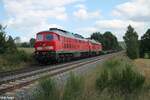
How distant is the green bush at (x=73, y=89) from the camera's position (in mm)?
10016

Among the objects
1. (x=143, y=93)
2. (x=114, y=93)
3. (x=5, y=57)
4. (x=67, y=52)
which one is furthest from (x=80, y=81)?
(x=67, y=52)

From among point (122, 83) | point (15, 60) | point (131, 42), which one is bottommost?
point (122, 83)

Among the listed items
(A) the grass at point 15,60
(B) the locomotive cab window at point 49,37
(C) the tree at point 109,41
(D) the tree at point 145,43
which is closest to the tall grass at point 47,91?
(A) the grass at point 15,60

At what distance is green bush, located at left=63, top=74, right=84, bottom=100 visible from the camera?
10.0 m

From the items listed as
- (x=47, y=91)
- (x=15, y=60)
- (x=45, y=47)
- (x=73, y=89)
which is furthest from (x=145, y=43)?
(x=47, y=91)

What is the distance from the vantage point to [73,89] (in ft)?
36.8

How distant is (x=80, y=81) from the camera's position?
12.2 m

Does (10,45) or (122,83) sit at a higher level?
(10,45)

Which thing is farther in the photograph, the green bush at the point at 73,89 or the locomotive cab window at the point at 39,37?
the locomotive cab window at the point at 39,37

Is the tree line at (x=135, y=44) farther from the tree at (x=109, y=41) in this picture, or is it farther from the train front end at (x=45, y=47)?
the train front end at (x=45, y=47)

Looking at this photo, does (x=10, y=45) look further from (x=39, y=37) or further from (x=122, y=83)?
(x=122, y=83)

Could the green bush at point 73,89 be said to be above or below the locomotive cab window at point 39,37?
below

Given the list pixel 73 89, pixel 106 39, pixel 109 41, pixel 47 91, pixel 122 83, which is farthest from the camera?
pixel 109 41

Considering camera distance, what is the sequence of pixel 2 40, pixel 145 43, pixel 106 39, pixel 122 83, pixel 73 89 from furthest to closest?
pixel 106 39 → pixel 145 43 → pixel 2 40 → pixel 122 83 → pixel 73 89
